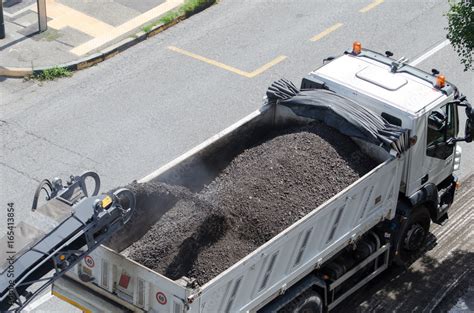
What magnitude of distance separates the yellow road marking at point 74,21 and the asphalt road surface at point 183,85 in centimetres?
99

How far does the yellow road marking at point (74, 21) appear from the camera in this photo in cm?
1994

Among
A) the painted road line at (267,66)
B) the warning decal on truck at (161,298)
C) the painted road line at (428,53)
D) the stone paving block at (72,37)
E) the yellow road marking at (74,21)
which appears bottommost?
the stone paving block at (72,37)

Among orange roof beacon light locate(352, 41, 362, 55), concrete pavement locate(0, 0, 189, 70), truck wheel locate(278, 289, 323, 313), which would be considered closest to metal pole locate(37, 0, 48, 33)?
concrete pavement locate(0, 0, 189, 70)

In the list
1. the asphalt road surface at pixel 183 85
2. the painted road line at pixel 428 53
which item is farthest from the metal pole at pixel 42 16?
the painted road line at pixel 428 53

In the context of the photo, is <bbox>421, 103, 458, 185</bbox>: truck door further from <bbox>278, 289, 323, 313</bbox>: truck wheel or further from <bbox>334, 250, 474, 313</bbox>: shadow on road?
<bbox>278, 289, 323, 313</bbox>: truck wheel

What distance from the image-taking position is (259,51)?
1944cm

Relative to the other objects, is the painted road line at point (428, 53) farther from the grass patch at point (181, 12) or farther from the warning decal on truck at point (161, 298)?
the warning decal on truck at point (161, 298)

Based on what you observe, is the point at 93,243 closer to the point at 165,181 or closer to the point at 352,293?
the point at 165,181

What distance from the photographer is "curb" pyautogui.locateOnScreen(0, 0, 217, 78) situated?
1844cm

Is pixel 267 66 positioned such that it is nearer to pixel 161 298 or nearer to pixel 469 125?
pixel 469 125

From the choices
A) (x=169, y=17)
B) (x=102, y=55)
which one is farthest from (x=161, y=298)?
(x=169, y=17)

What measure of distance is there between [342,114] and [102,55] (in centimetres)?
738

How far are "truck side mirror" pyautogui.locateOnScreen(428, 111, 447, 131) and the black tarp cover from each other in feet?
1.76

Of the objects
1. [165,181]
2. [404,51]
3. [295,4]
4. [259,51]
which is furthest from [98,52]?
[165,181]
